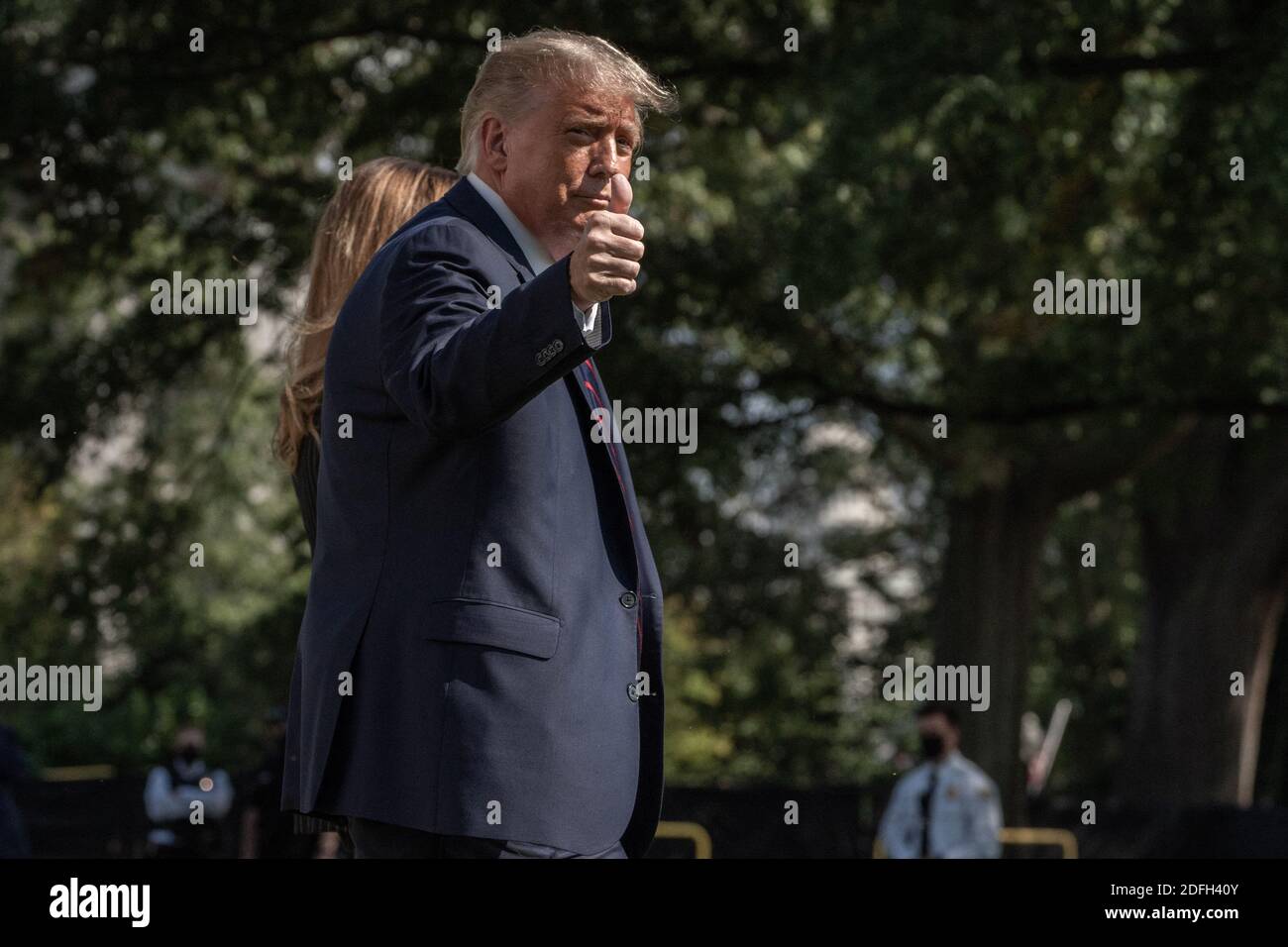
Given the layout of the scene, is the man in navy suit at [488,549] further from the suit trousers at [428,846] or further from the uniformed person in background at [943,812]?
the uniformed person in background at [943,812]

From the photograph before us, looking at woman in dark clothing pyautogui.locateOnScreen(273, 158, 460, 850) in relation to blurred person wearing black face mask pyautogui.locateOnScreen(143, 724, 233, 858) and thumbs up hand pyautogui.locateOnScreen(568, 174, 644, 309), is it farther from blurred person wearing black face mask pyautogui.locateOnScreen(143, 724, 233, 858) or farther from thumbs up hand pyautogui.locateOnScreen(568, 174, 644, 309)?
blurred person wearing black face mask pyautogui.locateOnScreen(143, 724, 233, 858)

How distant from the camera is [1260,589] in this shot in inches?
755

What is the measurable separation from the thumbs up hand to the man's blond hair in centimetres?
41

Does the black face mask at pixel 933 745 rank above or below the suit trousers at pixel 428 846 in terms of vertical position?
above

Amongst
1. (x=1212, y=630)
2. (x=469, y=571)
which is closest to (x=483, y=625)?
(x=469, y=571)

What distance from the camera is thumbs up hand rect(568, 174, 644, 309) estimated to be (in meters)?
2.73

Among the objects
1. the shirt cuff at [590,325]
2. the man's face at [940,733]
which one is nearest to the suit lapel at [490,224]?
the shirt cuff at [590,325]

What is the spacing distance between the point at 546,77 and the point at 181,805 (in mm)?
11336

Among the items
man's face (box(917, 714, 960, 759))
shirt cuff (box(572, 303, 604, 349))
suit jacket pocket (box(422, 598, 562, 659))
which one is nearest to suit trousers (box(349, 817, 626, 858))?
suit jacket pocket (box(422, 598, 562, 659))

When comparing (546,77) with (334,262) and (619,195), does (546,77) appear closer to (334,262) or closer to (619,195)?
(619,195)

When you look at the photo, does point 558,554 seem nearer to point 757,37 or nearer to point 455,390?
point 455,390

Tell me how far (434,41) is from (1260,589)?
10.6 m

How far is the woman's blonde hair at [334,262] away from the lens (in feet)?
12.2

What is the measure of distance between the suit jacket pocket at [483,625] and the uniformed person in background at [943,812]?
8.59 metres
